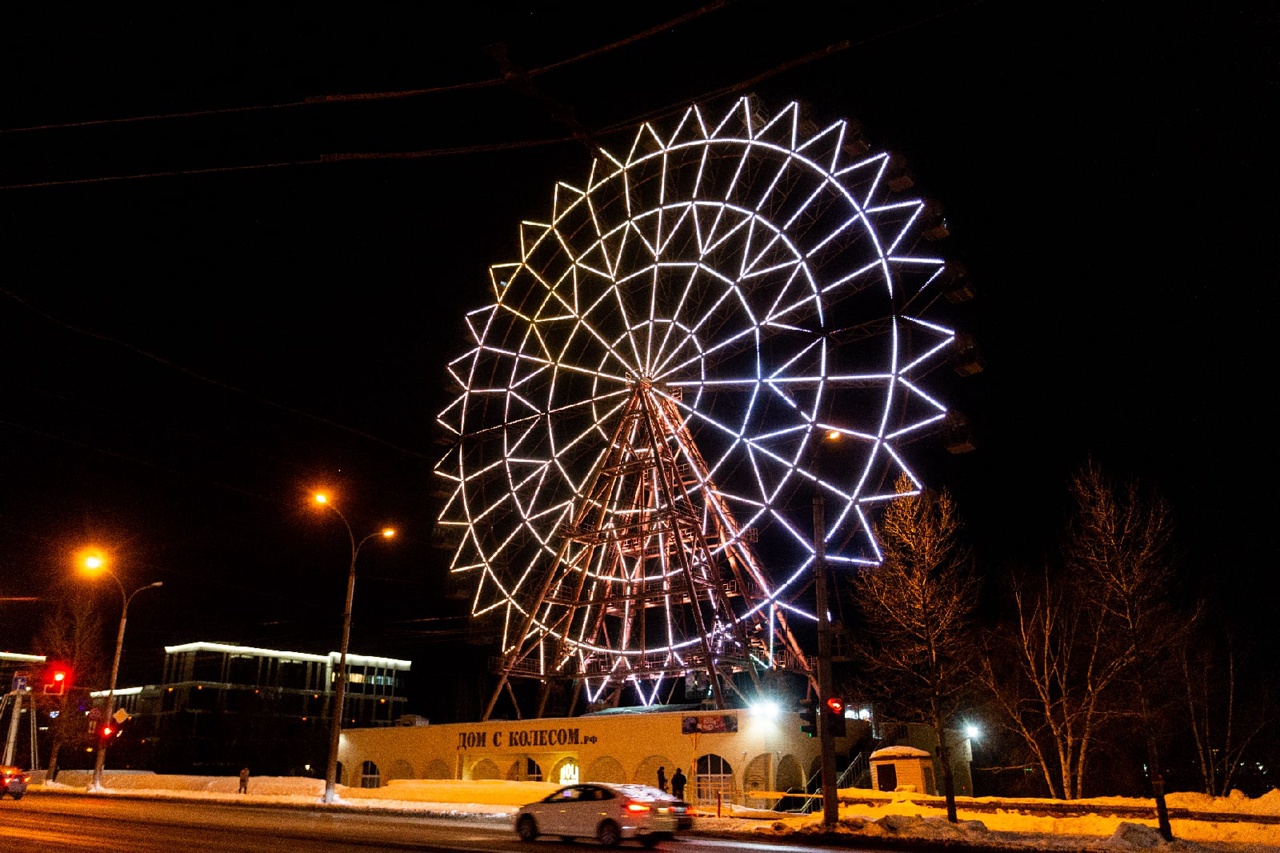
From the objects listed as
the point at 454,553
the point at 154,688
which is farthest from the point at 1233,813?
the point at 154,688

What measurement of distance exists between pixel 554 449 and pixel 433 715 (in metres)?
58.2

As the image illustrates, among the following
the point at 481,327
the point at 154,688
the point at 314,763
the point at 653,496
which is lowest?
the point at 314,763

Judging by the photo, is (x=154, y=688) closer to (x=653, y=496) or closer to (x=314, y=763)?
(x=314, y=763)

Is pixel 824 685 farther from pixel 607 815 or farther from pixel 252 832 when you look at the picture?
pixel 252 832

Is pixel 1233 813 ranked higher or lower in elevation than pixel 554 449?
lower

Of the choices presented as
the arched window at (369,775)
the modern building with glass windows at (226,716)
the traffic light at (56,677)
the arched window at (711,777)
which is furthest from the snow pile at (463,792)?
the modern building with glass windows at (226,716)

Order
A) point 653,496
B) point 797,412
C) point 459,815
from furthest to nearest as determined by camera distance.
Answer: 1. point 653,496
2. point 797,412
3. point 459,815

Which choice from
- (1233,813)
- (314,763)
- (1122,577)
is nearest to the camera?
(1233,813)

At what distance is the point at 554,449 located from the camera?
35969 millimetres

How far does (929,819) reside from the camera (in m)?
18.4

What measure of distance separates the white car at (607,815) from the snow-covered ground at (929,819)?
10.8 feet

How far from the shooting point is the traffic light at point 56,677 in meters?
29.7

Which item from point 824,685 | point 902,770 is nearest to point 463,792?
point 902,770

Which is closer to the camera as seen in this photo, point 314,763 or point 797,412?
point 797,412
